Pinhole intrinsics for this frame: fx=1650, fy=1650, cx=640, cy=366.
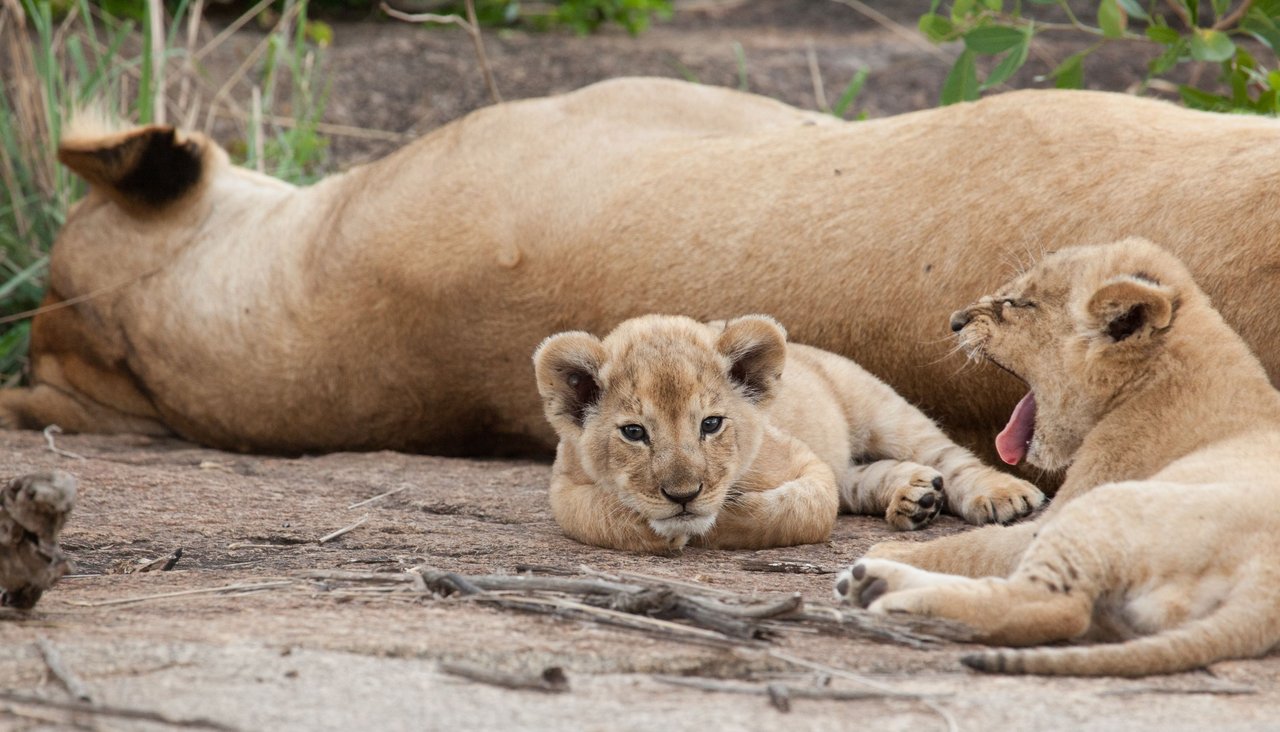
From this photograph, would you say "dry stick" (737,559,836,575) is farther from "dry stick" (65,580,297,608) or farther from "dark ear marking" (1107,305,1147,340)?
"dry stick" (65,580,297,608)

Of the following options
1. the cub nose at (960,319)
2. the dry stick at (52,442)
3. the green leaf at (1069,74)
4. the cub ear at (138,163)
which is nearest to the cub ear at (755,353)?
the cub nose at (960,319)

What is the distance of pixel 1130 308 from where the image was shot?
3.72m

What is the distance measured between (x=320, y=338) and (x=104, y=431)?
4.51 ft

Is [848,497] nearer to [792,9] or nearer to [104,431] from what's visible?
[104,431]

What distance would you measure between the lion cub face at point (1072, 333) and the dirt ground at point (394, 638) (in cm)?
57

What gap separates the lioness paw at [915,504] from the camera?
457 centimetres

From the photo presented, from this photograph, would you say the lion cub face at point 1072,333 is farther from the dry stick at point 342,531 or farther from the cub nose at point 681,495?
the dry stick at point 342,531

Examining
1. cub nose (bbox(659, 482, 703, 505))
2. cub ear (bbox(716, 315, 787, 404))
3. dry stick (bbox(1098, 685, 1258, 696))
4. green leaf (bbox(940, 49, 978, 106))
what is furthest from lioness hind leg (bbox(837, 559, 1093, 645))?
green leaf (bbox(940, 49, 978, 106))

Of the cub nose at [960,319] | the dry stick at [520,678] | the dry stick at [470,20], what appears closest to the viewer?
the dry stick at [520,678]

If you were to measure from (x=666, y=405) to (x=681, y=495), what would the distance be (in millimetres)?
245

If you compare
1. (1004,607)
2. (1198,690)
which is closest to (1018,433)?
(1004,607)

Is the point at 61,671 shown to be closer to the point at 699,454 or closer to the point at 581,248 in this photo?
the point at 699,454

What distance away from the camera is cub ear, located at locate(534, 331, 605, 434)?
4.22 meters

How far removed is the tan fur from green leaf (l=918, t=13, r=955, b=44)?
552mm
